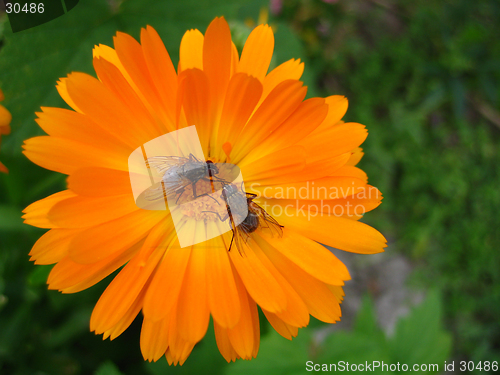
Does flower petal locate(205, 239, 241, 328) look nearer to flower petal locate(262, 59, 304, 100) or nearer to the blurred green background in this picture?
flower petal locate(262, 59, 304, 100)

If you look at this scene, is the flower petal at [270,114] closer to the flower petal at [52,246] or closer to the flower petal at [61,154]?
the flower petal at [61,154]

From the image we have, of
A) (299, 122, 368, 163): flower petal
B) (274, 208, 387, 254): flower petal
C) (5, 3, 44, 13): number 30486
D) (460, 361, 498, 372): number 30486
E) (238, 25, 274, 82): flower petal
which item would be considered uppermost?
(5, 3, 44, 13): number 30486

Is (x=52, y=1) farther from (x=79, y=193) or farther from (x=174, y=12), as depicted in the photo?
(x=79, y=193)

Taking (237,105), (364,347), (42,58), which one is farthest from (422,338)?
(42,58)

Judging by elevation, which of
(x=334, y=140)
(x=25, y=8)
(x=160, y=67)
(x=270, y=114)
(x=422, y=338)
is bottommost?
(x=422, y=338)

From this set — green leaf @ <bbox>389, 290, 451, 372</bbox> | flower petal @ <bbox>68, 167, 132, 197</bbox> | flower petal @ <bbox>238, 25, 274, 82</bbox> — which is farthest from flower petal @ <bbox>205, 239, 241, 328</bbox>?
green leaf @ <bbox>389, 290, 451, 372</bbox>

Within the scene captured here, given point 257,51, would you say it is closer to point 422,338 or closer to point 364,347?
point 364,347
